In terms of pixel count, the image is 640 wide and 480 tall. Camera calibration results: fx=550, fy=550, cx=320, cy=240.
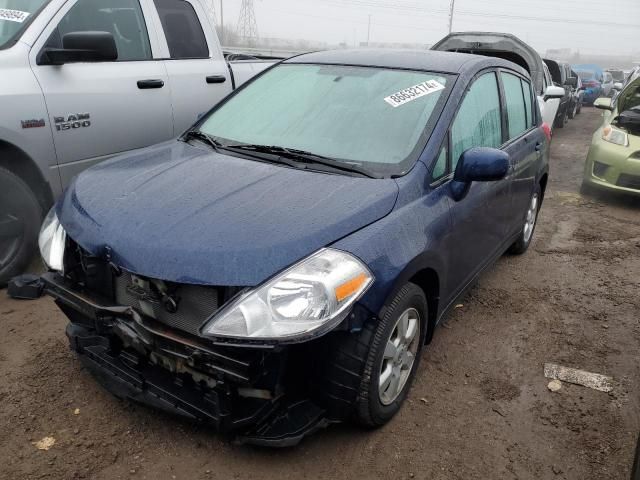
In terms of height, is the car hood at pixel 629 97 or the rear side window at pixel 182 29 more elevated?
the rear side window at pixel 182 29

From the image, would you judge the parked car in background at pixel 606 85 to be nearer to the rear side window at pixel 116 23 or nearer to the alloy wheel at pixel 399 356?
the rear side window at pixel 116 23

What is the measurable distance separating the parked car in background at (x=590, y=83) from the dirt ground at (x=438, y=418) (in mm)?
20108

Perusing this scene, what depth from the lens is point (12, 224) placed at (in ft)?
12.0

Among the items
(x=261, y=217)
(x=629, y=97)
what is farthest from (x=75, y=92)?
(x=629, y=97)

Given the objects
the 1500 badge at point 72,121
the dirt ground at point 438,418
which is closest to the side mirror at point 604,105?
the dirt ground at point 438,418

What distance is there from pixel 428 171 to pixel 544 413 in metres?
1.42

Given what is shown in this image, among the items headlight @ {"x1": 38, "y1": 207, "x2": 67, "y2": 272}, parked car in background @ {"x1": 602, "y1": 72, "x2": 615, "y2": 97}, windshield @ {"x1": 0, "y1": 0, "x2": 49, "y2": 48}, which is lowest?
parked car in background @ {"x1": 602, "y1": 72, "x2": 615, "y2": 97}

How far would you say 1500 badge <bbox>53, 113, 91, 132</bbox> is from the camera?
3.80 m

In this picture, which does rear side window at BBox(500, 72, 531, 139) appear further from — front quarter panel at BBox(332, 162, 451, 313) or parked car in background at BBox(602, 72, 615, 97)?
parked car in background at BBox(602, 72, 615, 97)

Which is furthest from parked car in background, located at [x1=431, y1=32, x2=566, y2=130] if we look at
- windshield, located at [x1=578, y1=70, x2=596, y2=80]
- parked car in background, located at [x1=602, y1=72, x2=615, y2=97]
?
parked car in background, located at [x1=602, y1=72, x2=615, y2=97]

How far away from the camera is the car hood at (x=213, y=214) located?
2092 millimetres

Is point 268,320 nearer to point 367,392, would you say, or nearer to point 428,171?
point 367,392

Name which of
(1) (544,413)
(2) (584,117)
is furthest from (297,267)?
(2) (584,117)

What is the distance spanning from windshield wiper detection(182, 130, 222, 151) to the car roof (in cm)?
88
